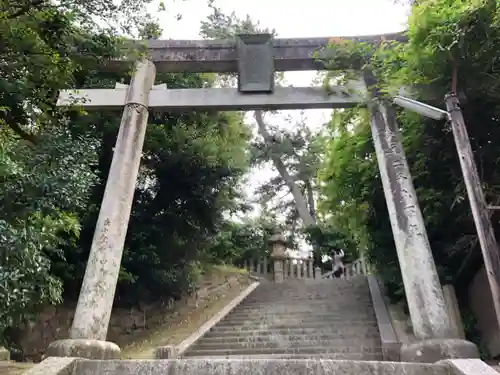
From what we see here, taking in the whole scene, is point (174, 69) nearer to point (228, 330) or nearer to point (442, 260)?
point (228, 330)

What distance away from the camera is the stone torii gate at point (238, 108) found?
17.3ft

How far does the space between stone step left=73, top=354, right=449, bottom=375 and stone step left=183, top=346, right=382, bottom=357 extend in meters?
2.31

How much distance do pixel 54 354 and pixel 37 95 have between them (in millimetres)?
3004

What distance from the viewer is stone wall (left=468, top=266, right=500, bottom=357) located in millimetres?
6380

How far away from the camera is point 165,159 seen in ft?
31.2

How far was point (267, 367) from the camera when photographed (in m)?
4.18

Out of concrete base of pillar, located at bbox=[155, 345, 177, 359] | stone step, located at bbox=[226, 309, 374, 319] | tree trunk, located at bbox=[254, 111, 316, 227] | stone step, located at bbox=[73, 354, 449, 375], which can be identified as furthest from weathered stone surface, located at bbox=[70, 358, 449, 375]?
tree trunk, located at bbox=[254, 111, 316, 227]

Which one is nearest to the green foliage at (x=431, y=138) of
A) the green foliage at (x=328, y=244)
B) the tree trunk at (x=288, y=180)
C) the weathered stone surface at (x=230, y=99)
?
the weathered stone surface at (x=230, y=99)

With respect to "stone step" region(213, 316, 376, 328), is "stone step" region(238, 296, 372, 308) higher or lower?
higher

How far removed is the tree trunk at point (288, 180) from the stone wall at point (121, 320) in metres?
9.91

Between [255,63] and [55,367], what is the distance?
18.3 feet

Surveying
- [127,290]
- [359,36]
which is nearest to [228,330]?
[127,290]

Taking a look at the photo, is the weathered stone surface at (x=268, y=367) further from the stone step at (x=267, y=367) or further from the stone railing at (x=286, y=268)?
the stone railing at (x=286, y=268)

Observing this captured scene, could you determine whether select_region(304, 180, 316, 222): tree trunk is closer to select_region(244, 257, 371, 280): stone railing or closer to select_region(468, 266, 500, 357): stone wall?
select_region(244, 257, 371, 280): stone railing
